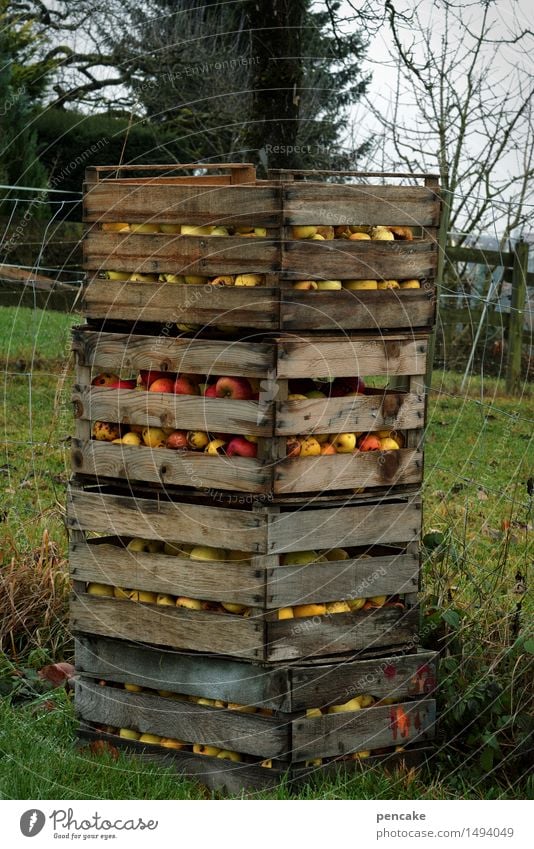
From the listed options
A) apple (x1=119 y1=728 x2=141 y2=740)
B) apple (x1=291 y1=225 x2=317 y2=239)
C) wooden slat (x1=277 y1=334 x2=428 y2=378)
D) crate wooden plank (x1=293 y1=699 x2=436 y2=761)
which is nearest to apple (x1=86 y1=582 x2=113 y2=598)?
apple (x1=119 y1=728 x2=141 y2=740)

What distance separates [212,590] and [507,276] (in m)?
8.46

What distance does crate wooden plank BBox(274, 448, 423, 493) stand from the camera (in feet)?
10.9

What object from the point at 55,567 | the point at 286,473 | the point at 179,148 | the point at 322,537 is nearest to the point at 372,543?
the point at 322,537

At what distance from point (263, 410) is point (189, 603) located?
0.69 metres

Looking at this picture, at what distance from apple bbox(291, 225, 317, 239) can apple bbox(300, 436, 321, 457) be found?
0.61 metres

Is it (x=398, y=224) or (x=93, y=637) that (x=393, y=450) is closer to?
(x=398, y=224)

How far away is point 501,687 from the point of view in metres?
3.77

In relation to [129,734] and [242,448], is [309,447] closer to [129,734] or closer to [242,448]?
[242,448]

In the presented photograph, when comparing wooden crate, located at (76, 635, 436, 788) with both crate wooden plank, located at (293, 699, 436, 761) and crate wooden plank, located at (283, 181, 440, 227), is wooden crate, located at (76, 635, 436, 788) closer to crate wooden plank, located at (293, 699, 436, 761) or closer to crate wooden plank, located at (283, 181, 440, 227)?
crate wooden plank, located at (293, 699, 436, 761)

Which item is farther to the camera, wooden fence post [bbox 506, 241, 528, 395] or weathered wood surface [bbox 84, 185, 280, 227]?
wooden fence post [bbox 506, 241, 528, 395]

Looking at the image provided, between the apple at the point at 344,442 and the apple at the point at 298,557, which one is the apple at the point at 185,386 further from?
the apple at the point at 298,557

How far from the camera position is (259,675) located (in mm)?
3365

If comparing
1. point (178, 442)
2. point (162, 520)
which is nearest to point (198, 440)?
point (178, 442)

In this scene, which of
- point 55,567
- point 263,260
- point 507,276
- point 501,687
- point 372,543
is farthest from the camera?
point 507,276
